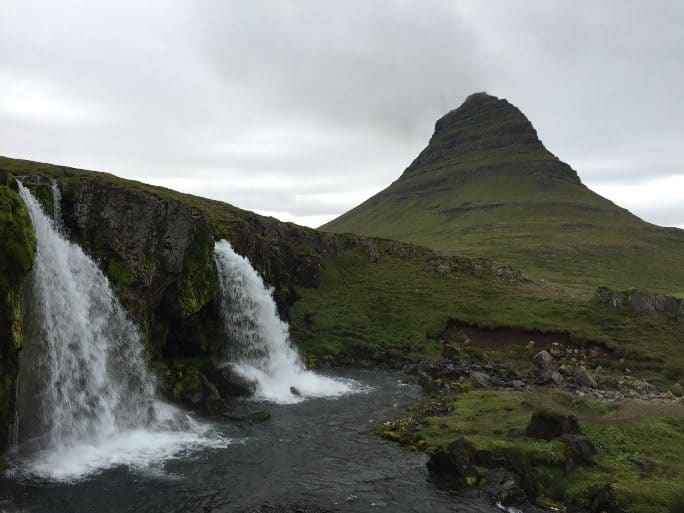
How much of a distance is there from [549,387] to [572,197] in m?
177

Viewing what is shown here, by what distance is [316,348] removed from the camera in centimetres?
5081

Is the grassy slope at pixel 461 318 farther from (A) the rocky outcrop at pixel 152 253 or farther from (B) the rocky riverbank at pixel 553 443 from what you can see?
(A) the rocky outcrop at pixel 152 253

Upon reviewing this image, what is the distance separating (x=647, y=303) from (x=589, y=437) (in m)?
36.4

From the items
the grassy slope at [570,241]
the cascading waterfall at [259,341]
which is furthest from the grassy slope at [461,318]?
the grassy slope at [570,241]

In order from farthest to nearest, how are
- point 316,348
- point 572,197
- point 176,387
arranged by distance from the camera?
1. point 572,197
2. point 316,348
3. point 176,387

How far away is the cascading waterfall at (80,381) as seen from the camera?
78.1 ft

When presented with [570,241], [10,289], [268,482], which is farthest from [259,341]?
[570,241]

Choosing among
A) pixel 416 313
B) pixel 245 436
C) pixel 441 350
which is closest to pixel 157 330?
pixel 245 436

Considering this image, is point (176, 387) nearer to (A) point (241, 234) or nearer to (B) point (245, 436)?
(B) point (245, 436)

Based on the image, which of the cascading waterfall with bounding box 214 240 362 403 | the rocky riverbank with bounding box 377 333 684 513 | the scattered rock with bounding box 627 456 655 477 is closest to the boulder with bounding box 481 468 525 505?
the rocky riverbank with bounding box 377 333 684 513

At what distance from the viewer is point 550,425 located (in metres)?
24.8

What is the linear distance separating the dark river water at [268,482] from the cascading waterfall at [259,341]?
9.57 m

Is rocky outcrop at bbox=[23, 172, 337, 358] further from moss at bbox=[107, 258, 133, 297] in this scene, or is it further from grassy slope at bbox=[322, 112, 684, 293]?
grassy slope at bbox=[322, 112, 684, 293]

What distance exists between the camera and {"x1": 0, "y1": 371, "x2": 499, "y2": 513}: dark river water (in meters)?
19.7
